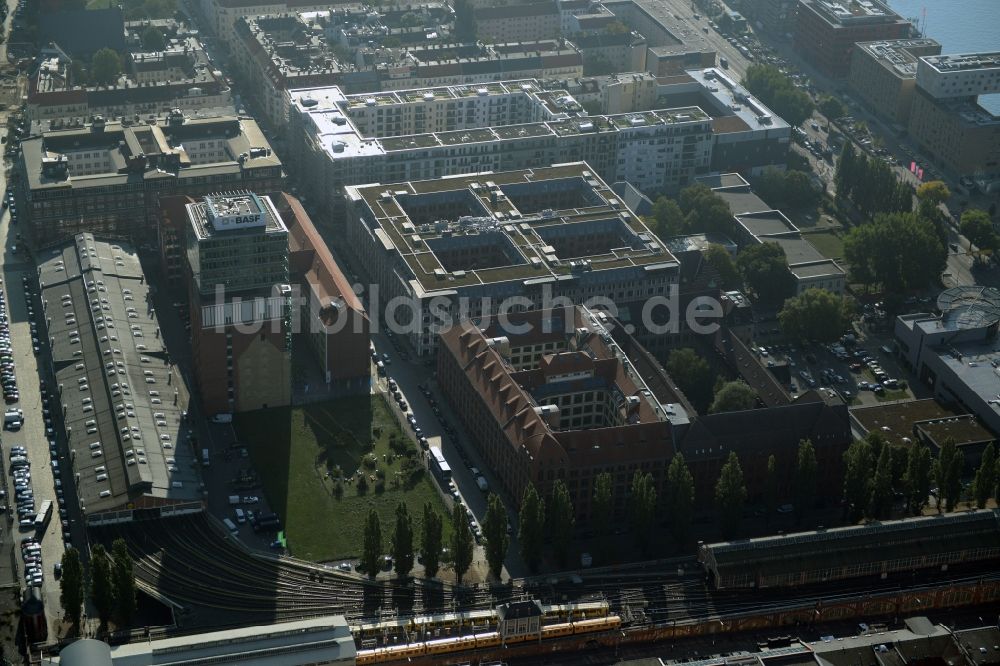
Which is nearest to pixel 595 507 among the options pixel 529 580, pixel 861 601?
pixel 529 580

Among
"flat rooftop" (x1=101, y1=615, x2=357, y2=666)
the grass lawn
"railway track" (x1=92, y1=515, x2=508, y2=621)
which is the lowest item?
the grass lawn

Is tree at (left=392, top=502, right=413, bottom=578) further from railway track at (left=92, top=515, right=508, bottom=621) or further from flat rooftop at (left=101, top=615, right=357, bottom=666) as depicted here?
flat rooftop at (left=101, top=615, right=357, bottom=666)

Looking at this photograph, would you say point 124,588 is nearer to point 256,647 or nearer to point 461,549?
point 256,647

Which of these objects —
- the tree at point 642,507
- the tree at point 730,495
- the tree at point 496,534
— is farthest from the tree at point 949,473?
the tree at point 496,534

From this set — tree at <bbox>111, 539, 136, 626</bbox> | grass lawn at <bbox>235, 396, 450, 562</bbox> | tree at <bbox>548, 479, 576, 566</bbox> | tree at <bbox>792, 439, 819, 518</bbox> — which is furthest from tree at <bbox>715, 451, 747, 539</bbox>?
tree at <bbox>111, 539, 136, 626</bbox>

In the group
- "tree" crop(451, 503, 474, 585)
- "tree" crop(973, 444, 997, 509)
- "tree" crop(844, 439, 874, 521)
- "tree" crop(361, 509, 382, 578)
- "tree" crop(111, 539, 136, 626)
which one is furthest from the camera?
"tree" crop(973, 444, 997, 509)

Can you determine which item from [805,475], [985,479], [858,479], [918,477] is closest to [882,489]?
[858,479]

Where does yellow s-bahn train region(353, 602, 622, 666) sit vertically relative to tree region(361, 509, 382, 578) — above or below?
below

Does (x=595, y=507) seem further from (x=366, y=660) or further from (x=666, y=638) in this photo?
(x=366, y=660)
